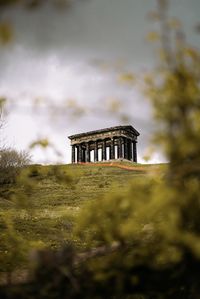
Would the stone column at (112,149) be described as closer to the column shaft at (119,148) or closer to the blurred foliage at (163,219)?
the column shaft at (119,148)

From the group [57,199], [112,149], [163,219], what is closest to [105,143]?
[112,149]

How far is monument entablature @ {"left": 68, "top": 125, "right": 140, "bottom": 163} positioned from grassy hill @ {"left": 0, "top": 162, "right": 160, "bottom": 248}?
24.8m

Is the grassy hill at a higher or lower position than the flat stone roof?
lower

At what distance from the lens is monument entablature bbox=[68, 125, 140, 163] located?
59156 mm

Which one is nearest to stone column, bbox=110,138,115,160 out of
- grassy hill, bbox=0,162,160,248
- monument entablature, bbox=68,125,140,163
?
monument entablature, bbox=68,125,140,163

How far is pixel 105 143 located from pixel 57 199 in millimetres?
39431

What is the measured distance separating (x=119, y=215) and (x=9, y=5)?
5.69 feet

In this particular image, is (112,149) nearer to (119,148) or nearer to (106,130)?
(119,148)

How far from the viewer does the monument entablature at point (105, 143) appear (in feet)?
194

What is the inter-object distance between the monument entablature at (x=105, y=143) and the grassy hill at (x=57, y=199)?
2481 cm

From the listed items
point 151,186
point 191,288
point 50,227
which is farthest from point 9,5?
point 50,227

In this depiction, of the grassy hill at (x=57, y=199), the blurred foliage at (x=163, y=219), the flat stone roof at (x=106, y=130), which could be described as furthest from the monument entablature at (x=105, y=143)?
the blurred foliage at (x=163, y=219)

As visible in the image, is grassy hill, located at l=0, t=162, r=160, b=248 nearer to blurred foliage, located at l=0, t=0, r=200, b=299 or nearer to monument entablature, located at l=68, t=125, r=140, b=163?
blurred foliage, located at l=0, t=0, r=200, b=299

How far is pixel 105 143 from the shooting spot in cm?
6159
